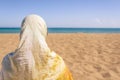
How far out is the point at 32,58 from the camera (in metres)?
2.41

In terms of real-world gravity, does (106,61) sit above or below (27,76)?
below

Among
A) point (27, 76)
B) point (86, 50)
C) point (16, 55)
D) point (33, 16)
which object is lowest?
point (86, 50)

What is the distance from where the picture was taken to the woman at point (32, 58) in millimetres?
2402

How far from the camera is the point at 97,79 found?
17.4 ft

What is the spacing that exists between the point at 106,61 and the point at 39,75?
460cm

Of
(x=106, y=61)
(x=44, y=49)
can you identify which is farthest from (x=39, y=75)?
(x=106, y=61)

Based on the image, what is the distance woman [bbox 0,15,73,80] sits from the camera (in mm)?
2402

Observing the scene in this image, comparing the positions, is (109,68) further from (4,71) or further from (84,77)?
(4,71)

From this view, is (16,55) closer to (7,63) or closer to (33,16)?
(7,63)

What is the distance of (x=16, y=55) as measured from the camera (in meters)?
2.45

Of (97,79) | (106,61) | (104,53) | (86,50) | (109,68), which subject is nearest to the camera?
(97,79)

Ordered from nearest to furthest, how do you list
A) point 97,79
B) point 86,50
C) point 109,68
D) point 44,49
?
point 44,49
point 97,79
point 109,68
point 86,50

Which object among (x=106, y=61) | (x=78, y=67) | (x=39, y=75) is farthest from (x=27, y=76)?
(x=106, y=61)

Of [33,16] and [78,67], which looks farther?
[78,67]
